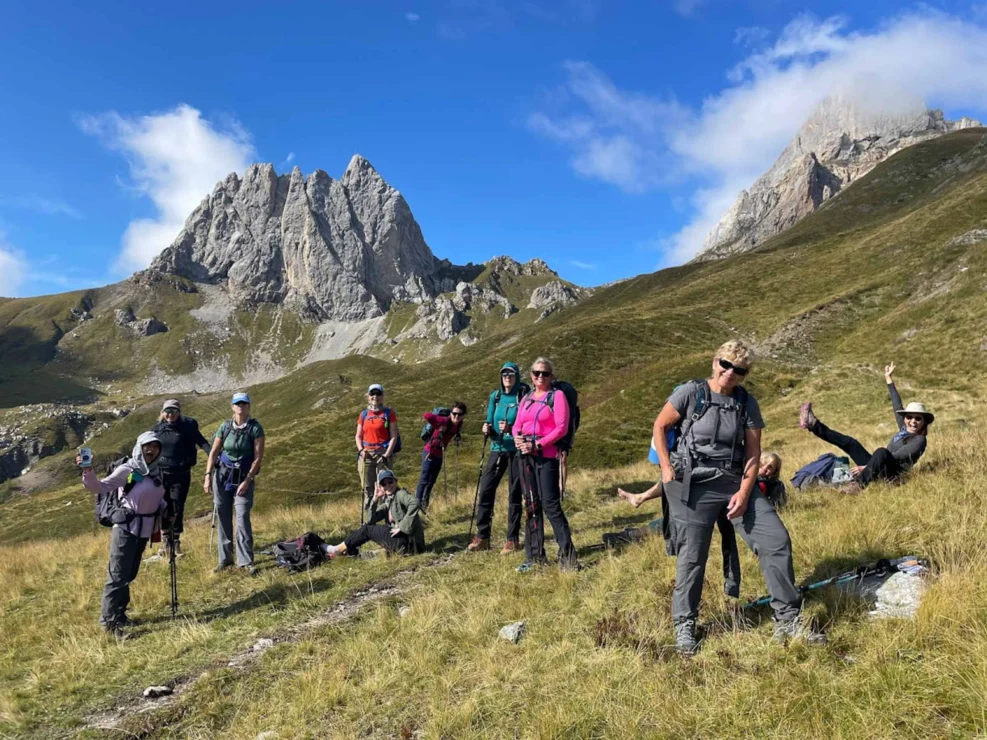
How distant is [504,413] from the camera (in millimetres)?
9812

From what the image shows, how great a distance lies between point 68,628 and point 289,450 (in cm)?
4911

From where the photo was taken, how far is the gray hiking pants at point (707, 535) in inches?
184

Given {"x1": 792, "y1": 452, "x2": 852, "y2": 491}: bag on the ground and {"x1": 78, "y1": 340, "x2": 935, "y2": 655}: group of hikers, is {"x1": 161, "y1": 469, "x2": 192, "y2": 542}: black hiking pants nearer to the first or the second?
{"x1": 78, "y1": 340, "x2": 935, "y2": 655}: group of hikers

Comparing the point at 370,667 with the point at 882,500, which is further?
the point at 882,500

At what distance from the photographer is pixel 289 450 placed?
54.2 metres

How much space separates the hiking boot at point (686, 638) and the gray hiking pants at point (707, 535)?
0.05m

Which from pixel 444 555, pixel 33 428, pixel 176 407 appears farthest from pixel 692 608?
pixel 33 428

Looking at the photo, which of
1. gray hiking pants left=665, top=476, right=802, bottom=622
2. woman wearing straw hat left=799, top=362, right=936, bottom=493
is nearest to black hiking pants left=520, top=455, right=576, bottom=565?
gray hiking pants left=665, top=476, right=802, bottom=622

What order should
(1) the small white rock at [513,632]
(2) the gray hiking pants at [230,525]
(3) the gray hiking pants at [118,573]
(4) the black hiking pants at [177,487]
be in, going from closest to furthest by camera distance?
(1) the small white rock at [513,632] → (3) the gray hiking pants at [118,573] → (2) the gray hiking pants at [230,525] → (4) the black hiking pants at [177,487]

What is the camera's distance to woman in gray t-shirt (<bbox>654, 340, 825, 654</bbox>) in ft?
15.4

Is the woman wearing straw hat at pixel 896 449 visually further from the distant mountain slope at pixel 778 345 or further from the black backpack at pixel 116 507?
the distant mountain slope at pixel 778 345

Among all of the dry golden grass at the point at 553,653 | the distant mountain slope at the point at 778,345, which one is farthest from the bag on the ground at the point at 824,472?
the distant mountain slope at the point at 778,345

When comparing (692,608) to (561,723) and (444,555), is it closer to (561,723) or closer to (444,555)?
(561,723)

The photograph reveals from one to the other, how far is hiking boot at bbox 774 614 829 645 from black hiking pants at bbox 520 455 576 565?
3.38m
